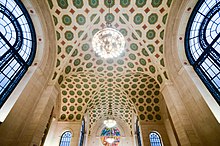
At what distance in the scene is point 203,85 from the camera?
628 centimetres

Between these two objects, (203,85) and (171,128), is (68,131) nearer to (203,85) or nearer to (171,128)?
(171,128)

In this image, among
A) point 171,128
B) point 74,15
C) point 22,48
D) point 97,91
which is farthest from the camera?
point 97,91

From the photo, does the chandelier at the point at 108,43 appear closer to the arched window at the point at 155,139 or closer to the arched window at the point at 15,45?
the arched window at the point at 15,45

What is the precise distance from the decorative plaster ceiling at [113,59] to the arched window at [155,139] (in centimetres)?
123

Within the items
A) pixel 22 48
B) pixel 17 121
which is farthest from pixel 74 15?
pixel 17 121

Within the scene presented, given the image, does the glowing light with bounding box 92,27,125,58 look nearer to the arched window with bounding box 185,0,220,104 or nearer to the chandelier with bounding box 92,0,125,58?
the chandelier with bounding box 92,0,125,58

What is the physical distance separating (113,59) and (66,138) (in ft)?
27.3

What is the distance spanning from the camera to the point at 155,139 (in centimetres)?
1205

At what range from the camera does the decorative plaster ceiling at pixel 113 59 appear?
7.82 meters

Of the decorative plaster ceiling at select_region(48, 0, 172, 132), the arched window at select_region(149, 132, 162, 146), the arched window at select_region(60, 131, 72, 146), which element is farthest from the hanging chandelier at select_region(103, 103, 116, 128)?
the arched window at select_region(149, 132, 162, 146)

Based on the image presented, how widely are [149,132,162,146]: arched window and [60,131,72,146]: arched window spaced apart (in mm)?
7258

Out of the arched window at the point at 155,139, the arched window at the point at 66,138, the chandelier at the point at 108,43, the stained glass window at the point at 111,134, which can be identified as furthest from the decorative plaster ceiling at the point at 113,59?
the stained glass window at the point at 111,134

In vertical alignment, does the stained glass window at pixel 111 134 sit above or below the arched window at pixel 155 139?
above

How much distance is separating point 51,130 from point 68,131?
150 cm
